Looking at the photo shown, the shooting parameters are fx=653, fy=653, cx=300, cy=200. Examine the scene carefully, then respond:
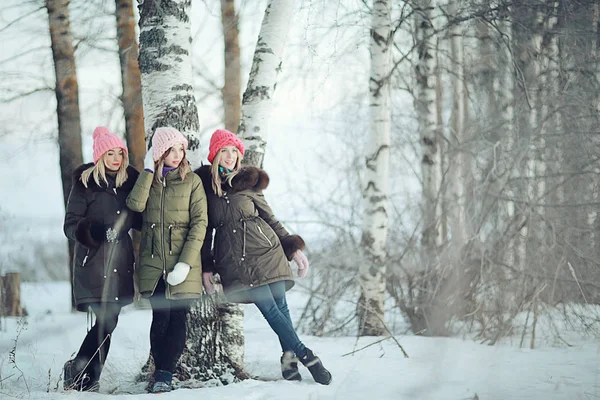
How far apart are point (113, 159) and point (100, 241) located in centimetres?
54

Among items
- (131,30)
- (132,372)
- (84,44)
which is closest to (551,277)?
(132,372)

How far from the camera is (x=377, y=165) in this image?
6.92m

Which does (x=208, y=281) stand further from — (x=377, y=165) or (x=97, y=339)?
(x=377, y=165)

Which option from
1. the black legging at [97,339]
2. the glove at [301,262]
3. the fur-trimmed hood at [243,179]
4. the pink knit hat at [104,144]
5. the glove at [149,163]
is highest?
the pink knit hat at [104,144]

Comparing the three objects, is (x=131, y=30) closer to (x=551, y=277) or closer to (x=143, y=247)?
(x=143, y=247)

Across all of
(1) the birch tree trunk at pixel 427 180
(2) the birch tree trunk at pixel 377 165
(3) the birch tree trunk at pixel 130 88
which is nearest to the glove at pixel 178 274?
(2) the birch tree trunk at pixel 377 165

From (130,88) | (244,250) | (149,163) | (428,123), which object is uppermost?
(130,88)

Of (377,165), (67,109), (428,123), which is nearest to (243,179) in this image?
(377,165)

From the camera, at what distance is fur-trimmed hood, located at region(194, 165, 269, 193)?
14.5 ft

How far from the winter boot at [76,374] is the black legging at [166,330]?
16.9 inches

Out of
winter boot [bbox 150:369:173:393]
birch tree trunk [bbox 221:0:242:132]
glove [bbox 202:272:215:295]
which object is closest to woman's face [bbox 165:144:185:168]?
glove [bbox 202:272:215:295]

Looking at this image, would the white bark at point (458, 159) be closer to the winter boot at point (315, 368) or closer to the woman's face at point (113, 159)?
the winter boot at point (315, 368)

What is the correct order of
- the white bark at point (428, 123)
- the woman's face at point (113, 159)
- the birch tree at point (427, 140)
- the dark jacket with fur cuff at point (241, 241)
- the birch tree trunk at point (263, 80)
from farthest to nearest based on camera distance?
the white bark at point (428, 123), the birch tree at point (427, 140), the birch tree trunk at point (263, 80), the dark jacket with fur cuff at point (241, 241), the woman's face at point (113, 159)

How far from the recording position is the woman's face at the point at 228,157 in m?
4.43
